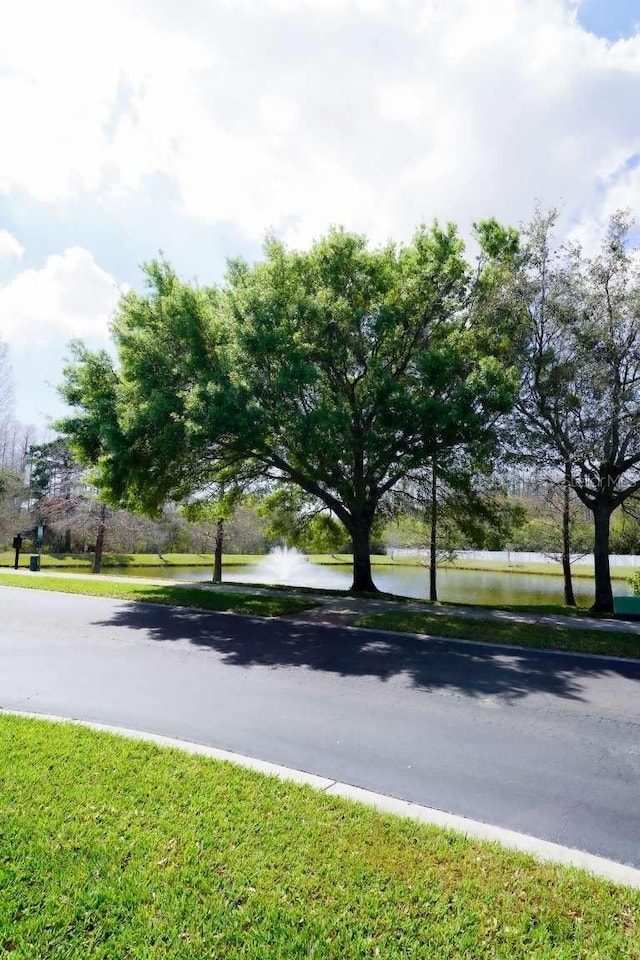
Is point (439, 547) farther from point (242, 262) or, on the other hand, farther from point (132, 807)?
point (132, 807)

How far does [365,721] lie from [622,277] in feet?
46.2

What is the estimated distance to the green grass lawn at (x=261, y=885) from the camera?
280cm

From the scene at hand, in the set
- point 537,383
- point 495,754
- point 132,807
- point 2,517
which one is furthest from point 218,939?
point 2,517

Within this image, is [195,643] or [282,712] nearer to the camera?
[282,712]

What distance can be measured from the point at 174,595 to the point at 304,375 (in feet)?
22.5

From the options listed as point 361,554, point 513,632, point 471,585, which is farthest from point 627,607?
point 471,585

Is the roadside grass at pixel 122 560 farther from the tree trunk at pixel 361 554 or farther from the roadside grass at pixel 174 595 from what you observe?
the tree trunk at pixel 361 554

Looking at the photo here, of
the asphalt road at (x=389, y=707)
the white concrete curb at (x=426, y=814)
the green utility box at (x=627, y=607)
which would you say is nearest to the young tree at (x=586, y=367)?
the green utility box at (x=627, y=607)

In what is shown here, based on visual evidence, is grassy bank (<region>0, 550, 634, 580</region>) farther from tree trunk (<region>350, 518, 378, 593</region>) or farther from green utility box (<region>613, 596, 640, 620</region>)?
green utility box (<region>613, 596, 640, 620</region>)

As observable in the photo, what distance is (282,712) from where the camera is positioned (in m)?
Result: 6.34

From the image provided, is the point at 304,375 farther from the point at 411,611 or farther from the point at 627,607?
the point at 627,607

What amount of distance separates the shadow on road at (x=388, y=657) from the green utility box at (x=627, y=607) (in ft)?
17.5

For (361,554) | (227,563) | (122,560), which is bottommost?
(227,563)

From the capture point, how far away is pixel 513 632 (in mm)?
10867
